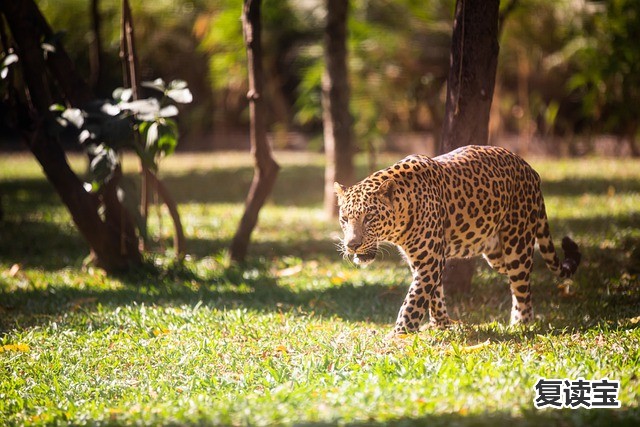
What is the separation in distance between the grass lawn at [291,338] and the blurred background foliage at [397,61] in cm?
519

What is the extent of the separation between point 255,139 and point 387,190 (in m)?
3.34

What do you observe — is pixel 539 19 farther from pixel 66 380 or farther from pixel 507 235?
pixel 66 380

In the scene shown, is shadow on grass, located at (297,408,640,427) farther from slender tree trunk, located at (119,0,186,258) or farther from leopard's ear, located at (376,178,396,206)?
slender tree trunk, located at (119,0,186,258)

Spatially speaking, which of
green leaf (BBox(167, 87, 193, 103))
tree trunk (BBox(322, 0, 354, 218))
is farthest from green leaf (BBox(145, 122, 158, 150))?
tree trunk (BBox(322, 0, 354, 218))

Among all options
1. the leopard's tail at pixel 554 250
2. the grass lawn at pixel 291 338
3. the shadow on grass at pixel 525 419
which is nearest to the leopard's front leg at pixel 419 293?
the grass lawn at pixel 291 338

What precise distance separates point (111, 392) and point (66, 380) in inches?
17.2

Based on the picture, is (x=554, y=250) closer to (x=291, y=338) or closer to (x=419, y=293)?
(x=419, y=293)

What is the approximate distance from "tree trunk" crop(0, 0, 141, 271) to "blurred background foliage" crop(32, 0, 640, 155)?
4.46 metres

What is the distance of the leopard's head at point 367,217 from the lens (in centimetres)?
573

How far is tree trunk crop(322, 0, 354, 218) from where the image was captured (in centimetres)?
1123

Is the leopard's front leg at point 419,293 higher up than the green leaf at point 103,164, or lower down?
lower down

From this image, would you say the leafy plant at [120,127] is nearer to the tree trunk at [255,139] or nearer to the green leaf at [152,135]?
the green leaf at [152,135]

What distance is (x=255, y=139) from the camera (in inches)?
350

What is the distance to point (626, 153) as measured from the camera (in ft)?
56.2
